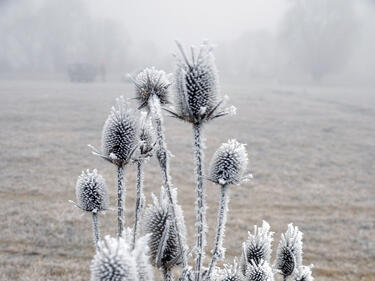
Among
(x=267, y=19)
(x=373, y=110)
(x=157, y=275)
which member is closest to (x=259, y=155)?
(x=157, y=275)

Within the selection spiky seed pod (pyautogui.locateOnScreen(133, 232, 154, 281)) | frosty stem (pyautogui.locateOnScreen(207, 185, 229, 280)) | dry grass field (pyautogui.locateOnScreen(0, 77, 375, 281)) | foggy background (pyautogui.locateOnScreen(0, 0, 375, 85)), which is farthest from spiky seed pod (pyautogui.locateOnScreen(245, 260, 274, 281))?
foggy background (pyautogui.locateOnScreen(0, 0, 375, 85))

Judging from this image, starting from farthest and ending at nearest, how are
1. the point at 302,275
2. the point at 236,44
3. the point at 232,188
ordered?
the point at 236,44 < the point at 232,188 < the point at 302,275

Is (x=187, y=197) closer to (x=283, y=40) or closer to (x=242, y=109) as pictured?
(x=242, y=109)

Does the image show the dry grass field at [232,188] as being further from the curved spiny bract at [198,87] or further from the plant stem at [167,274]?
the curved spiny bract at [198,87]

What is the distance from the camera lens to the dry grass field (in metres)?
8.27

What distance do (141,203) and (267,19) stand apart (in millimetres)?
100989

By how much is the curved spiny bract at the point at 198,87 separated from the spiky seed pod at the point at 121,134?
0.21 metres

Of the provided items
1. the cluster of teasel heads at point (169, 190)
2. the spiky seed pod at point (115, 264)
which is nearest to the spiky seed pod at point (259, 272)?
the cluster of teasel heads at point (169, 190)

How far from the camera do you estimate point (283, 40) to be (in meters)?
50.8

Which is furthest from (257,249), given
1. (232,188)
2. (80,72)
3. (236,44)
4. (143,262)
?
(236,44)

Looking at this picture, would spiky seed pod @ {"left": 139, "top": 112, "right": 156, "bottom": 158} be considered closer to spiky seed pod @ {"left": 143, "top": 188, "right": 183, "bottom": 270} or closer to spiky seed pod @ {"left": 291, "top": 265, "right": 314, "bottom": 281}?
spiky seed pod @ {"left": 143, "top": 188, "right": 183, "bottom": 270}

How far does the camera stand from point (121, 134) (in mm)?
1354

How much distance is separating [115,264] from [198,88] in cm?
60

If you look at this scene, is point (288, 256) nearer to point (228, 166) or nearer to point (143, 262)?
point (228, 166)
